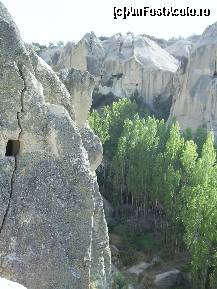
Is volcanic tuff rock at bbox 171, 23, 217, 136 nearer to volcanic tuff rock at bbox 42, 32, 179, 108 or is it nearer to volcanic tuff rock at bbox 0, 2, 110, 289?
volcanic tuff rock at bbox 42, 32, 179, 108

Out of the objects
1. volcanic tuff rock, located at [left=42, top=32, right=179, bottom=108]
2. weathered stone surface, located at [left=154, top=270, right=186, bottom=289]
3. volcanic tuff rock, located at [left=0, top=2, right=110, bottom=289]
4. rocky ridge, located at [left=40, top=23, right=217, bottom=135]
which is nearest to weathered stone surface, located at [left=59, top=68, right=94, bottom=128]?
volcanic tuff rock, located at [left=0, top=2, right=110, bottom=289]

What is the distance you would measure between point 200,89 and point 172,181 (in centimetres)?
1531

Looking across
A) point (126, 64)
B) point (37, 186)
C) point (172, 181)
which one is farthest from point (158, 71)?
point (37, 186)

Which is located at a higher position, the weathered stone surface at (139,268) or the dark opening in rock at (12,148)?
the dark opening in rock at (12,148)

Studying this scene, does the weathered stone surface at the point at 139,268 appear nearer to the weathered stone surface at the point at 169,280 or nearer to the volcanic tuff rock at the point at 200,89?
the weathered stone surface at the point at 169,280

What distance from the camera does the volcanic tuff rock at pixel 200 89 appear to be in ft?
117

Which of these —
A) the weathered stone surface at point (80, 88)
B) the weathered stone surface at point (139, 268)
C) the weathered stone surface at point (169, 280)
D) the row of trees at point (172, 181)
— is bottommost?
the weathered stone surface at point (139, 268)

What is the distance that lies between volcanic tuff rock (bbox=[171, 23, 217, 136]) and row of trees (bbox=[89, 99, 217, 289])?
11.7ft

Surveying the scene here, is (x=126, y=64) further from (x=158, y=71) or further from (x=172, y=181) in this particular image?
(x=172, y=181)

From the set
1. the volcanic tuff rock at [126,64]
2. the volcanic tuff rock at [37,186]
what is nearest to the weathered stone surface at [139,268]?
the volcanic tuff rock at [37,186]

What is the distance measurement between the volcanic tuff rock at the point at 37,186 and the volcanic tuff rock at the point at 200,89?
90.2 feet

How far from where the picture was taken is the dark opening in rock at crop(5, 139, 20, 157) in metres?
8.44

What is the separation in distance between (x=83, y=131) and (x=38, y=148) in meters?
2.85

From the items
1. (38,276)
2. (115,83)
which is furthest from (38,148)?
(115,83)
